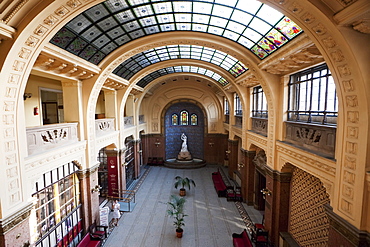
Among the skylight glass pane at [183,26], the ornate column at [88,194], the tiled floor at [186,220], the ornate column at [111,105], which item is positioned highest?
the skylight glass pane at [183,26]

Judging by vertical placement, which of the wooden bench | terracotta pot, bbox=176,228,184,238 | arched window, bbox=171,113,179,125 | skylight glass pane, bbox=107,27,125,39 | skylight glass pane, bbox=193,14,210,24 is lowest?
terracotta pot, bbox=176,228,184,238

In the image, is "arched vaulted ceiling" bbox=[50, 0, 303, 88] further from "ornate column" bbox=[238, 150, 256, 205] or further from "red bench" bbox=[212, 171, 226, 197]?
"red bench" bbox=[212, 171, 226, 197]

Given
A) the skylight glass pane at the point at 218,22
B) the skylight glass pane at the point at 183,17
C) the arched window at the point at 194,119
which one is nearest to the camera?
the skylight glass pane at the point at 218,22

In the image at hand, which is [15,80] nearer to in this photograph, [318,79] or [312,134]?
[312,134]

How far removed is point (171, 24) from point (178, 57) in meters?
5.67

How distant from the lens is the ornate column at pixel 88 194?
9.55 metres

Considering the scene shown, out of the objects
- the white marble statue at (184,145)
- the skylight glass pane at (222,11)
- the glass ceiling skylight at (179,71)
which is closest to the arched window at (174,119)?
the white marble statue at (184,145)

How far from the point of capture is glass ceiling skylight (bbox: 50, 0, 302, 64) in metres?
6.72

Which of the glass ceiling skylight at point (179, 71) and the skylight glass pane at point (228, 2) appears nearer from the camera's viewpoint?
the skylight glass pane at point (228, 2)

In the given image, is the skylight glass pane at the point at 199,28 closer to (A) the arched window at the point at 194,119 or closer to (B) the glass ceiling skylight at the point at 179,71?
(B) the glass ceiling skylight at the point at 179,71

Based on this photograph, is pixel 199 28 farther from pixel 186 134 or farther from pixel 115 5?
pixel 186 134

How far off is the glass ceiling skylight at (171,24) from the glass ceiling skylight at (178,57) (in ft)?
8.67

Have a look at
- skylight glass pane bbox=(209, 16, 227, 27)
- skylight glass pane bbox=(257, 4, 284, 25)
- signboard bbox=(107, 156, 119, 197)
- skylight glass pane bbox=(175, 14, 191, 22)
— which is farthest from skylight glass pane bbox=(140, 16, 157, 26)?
signboard bbox=(107, 156, 119, 197)

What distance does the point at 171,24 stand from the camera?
908 cm
